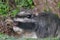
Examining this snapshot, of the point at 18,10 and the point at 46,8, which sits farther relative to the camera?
the point at 18,10

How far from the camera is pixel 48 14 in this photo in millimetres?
10094

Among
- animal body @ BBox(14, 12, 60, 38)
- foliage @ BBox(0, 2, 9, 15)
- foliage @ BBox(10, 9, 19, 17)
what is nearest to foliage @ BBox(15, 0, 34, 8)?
foliage @ BBox(10, 9, 19, 17)

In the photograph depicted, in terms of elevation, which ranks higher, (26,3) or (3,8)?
(26,3)

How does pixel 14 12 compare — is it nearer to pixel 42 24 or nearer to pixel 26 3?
pixel 26 3

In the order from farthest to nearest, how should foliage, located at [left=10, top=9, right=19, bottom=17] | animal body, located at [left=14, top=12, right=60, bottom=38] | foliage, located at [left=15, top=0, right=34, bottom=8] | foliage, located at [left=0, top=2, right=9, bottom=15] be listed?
foliage, located at [left=0, top=2, right=9, bottom=15], foliage, located at [left=15, top=0, right=34, bottom=8], foliage, located at [left=10, top=9, right=19, bottom=17], animal body, located at [left=14, top=12, right=60, bottom=38]

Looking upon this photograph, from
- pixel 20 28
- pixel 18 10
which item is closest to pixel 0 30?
pixel 20 28

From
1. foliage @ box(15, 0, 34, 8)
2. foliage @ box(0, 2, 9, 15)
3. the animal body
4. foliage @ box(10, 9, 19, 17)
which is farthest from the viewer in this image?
foliage @ box(0, 2, 9, 15)

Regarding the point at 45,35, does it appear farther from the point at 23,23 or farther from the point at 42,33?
the point at 23,23

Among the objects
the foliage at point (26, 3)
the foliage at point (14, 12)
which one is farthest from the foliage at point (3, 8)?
the foliage at point (26, 3)

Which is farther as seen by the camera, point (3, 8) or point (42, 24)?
point (3, 8)

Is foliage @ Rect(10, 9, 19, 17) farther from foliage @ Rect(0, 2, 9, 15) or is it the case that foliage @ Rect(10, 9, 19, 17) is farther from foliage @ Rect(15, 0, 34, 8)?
foliage @ Rect(15, 0, 34, 8)

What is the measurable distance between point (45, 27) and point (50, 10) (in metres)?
1.25

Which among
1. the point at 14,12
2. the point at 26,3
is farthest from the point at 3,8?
the point at 26,3

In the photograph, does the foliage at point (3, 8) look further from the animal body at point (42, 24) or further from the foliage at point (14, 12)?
the animal body at point (42, 24)
